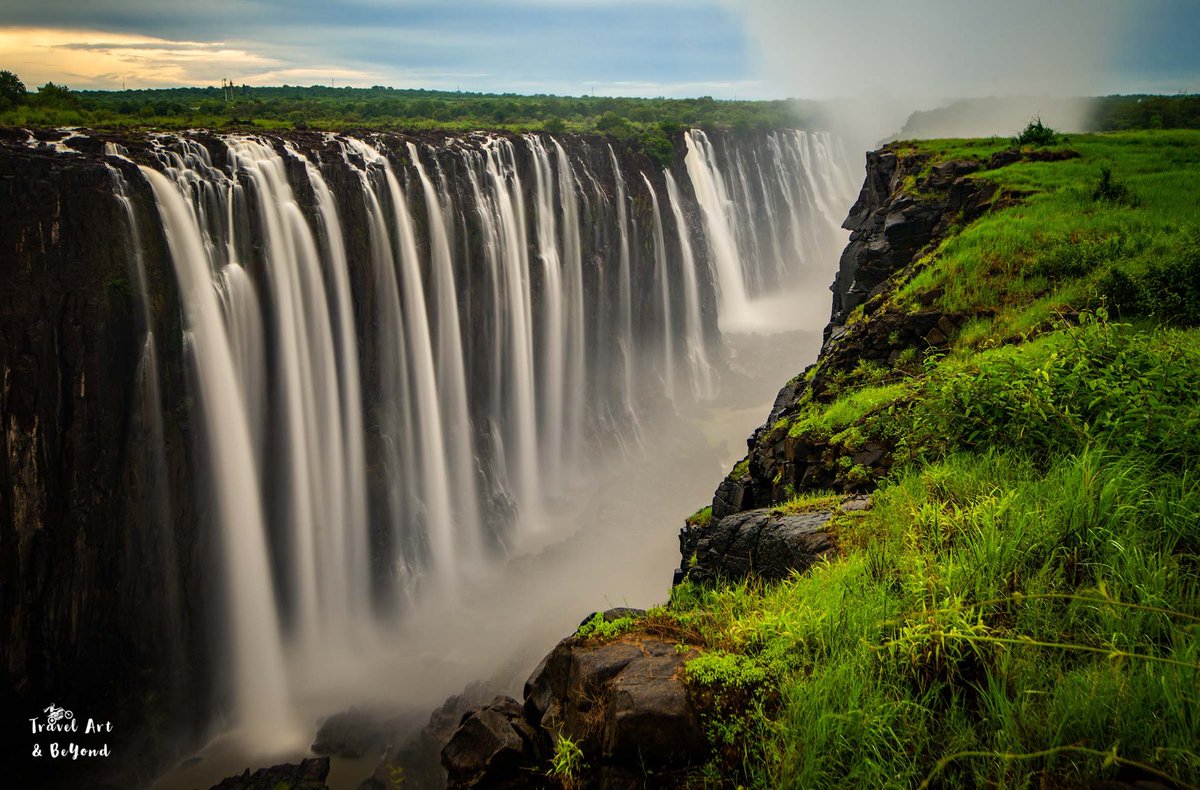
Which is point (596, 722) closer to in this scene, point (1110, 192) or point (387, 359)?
point (1110, 192)

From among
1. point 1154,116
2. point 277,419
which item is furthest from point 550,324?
point 1154,116

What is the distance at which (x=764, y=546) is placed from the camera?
688 centimetres

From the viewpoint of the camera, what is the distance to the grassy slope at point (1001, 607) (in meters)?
3.34

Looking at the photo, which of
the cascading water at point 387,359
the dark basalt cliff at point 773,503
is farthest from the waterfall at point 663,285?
the dark basalt cliff at point 773,503

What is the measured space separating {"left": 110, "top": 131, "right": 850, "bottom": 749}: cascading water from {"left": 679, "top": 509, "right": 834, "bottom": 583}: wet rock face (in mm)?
11612

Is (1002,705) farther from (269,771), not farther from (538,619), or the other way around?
(538,619)

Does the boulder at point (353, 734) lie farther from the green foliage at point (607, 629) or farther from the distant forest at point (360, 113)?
the distant forest at point (360, 113)

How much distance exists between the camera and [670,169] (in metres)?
36.5

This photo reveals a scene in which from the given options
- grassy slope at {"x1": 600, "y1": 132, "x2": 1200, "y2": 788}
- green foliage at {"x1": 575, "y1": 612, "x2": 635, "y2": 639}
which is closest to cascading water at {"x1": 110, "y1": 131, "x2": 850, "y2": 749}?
green foliage at {"x1": 575, "y1": 612, "x2": 635, "y2": 639}

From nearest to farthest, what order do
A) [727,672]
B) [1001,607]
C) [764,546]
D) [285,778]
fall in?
[1001,607] < [727,672] < [764,546] < [285,778]

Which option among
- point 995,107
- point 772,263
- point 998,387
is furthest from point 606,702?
point 995,107

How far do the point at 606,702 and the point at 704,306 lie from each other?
32.9 meters

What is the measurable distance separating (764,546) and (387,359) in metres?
15.8

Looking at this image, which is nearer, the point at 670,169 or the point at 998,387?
the point at 998,387
